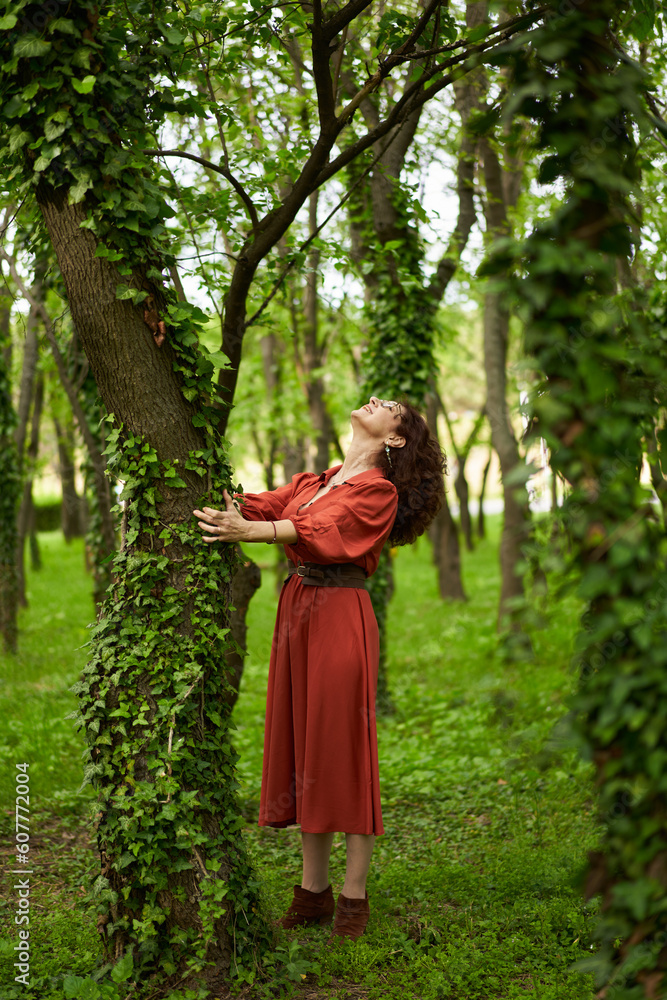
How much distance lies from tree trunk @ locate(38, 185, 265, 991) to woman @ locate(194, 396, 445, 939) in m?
0.32

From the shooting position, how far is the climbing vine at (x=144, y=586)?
2.63 metres

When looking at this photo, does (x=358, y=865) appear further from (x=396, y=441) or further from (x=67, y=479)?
Result: (x=67, y=479)

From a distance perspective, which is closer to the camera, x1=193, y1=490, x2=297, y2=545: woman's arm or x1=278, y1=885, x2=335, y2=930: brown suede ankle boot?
x1=193, y1=490, x2=297, y2=545: woman's arm

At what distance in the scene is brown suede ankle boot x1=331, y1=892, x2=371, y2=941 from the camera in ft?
10.4

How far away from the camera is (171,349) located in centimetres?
286

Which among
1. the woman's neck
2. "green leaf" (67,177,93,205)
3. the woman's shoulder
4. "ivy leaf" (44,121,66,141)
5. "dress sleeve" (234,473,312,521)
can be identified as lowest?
"dress sleeve" (234,473,312,521)

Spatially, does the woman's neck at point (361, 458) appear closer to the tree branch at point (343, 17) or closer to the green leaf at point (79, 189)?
the green leaf at point (79, 189)

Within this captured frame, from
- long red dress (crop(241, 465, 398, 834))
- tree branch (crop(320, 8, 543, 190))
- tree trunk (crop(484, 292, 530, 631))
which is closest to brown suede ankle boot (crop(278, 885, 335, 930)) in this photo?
long red dress (crop(241, 465, 398, 834))

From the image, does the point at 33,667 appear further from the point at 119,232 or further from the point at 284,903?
the point at 119,232

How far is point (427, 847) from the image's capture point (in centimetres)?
427

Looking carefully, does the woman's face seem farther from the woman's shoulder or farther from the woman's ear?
the woman's shoulder

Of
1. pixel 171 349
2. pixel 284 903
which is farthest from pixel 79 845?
pixel 171 349

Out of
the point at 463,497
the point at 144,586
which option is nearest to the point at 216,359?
the point at 144,586

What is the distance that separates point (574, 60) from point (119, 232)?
159cm
